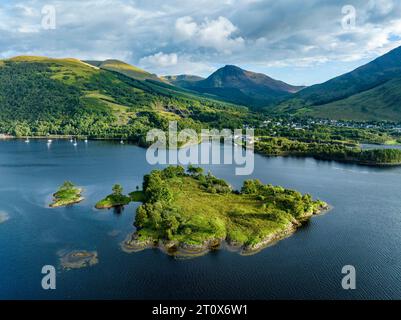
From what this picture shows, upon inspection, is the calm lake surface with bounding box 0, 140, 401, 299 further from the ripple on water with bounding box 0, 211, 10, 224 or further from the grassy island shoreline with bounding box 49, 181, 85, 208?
the grassy island shoreline with bounding box 49, 181, 85, 208

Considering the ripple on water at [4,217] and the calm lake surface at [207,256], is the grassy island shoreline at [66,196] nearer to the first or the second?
the calm lake surface at [207,256]

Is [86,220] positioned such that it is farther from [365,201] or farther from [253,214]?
[365,201]

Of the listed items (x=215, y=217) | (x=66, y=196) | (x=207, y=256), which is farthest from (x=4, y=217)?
(x=207, y=256)

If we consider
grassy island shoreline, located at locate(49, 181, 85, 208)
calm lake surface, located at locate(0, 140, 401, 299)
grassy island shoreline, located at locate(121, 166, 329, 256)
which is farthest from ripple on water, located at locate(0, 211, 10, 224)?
grassy island shoreline, located at locate(121, 166, 329, 256)
